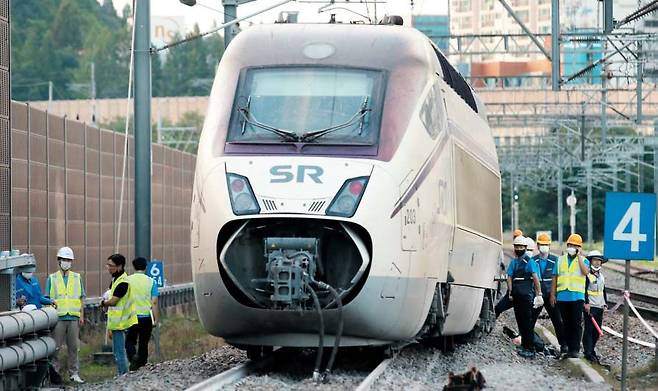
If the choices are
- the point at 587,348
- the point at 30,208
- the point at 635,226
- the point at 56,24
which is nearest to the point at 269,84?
the point at 635,226

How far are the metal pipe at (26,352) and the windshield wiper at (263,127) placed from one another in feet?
9.89

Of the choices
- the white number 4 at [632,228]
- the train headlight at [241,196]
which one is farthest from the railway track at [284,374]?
the white number 4 at [632,228]

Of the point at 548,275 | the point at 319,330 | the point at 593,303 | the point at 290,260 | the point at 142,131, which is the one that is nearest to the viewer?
the point at 290,260

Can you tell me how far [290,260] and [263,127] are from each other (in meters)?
1.62

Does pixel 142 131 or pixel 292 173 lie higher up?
pixel 142 131

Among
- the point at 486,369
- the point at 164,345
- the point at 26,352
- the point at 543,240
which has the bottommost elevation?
the point at 164,345

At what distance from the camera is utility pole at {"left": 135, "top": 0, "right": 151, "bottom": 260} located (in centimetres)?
2298

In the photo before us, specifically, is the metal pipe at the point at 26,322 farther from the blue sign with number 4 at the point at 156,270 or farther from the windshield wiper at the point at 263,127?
the blue sign with number 4 at the point at 156,270

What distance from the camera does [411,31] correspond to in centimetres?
1608

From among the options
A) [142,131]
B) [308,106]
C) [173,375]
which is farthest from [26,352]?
[142,131]

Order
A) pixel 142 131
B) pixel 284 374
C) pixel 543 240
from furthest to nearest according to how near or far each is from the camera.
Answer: pixel 142 131, pixel 543 240, pixel 284 374

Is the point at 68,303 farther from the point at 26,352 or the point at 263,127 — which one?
the point at 263,127

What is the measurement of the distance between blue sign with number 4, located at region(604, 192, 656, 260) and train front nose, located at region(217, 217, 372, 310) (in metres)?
2.65

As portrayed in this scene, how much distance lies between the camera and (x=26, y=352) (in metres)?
14.7
